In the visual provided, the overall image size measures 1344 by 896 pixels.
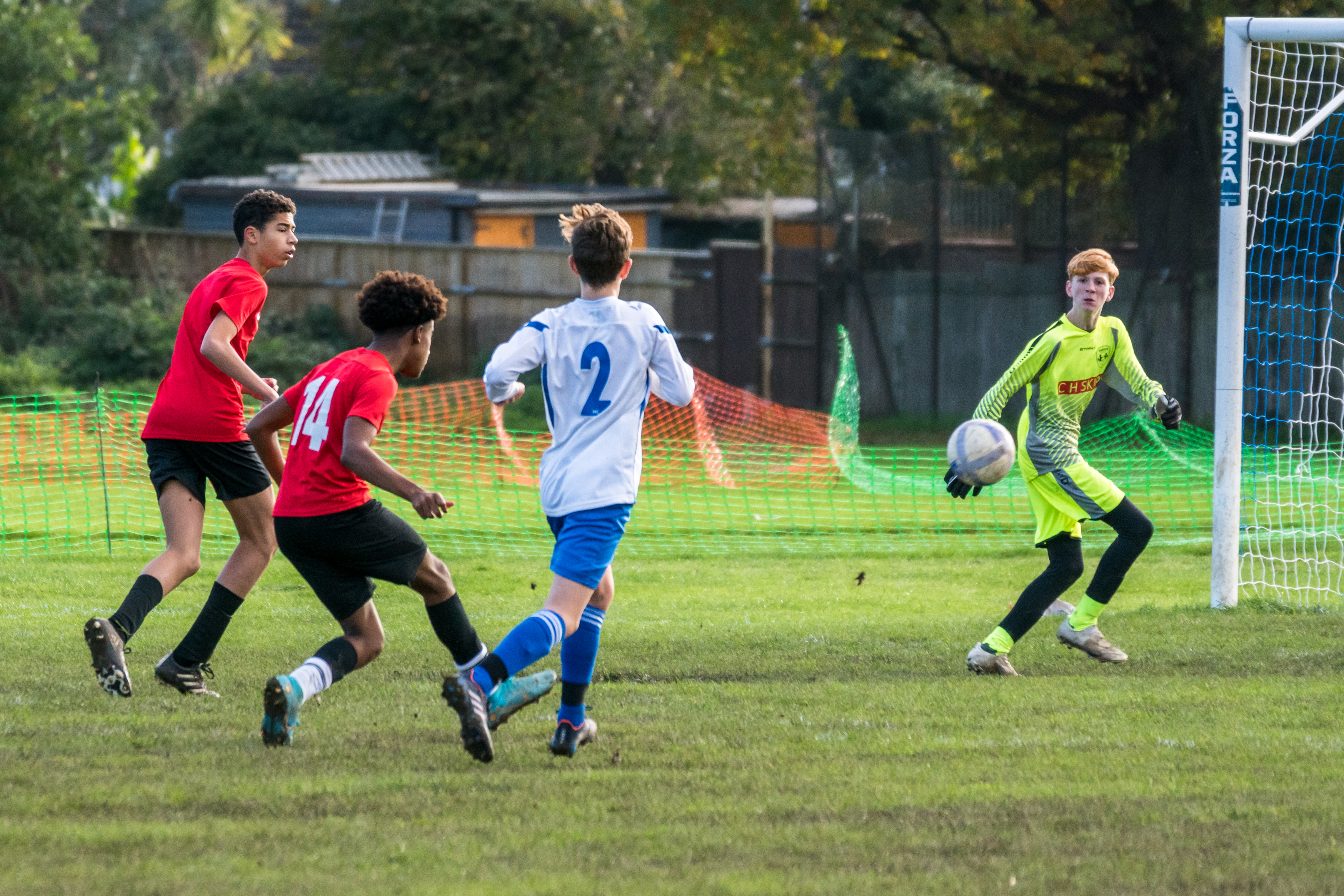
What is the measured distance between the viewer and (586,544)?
475 centimetres

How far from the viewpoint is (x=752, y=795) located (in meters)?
4.41

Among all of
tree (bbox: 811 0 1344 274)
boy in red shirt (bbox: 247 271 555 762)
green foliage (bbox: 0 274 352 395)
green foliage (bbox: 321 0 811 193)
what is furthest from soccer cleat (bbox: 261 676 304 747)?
green foliage (bbox: 321 0 811 193)

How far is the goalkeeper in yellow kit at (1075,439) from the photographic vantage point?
6.57 metres

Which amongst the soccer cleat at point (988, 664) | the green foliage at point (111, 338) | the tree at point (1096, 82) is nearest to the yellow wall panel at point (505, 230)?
the green foliage at point (111, 338)

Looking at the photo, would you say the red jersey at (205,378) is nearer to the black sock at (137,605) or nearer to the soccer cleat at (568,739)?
the black sock at (137,605)

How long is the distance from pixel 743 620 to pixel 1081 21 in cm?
1260

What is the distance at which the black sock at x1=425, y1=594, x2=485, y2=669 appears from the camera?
203 inches

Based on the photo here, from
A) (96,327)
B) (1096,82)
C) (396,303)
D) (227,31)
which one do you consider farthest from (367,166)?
(396,303)

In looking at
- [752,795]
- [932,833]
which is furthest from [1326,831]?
[752,795]

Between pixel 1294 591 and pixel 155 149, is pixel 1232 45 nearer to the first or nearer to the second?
pixel 1294 591

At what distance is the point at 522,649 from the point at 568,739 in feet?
1.56

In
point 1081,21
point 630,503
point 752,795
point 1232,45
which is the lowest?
point 752,795

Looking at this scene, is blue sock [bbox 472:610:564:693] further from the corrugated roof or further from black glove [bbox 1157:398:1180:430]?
the corrugated roof

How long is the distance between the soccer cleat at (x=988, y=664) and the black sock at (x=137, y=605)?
3.36 metres
